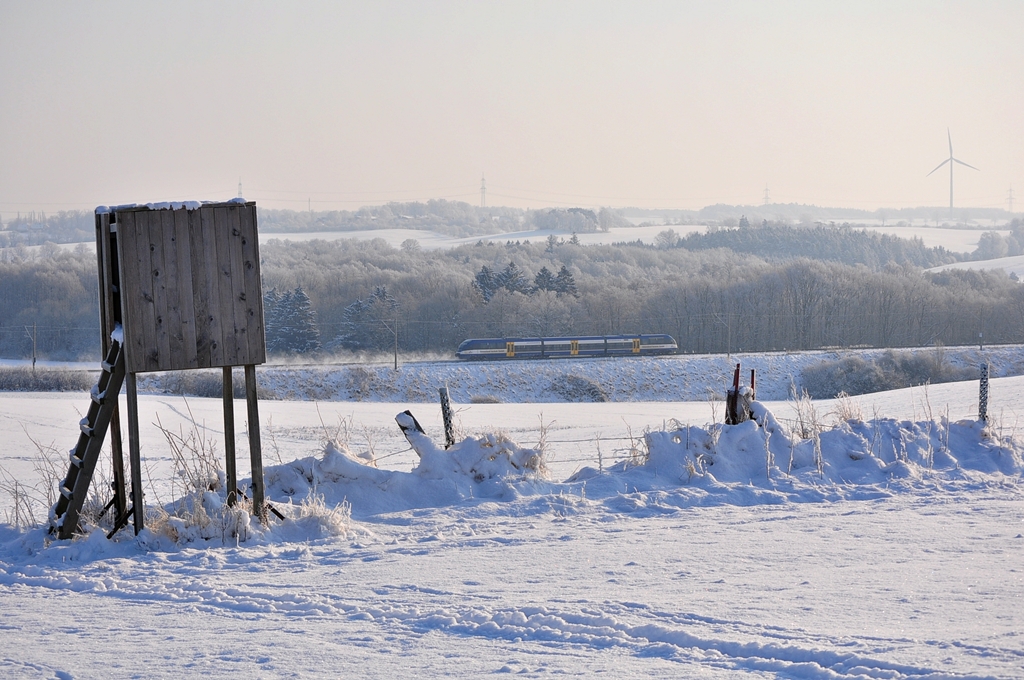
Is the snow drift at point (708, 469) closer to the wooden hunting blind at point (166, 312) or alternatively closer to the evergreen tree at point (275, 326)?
the wooden hunting blind at point (166, 312)

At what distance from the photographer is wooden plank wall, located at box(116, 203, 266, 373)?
308 inches

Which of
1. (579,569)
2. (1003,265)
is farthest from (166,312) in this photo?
(1003,265)

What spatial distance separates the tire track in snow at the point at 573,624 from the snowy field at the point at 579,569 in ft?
0.06

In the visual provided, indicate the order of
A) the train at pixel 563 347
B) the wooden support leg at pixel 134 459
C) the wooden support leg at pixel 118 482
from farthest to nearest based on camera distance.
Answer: the train at pixel 563 347 → the wooden support leg at pixel 118 482 → the wooden support leg at pixel 134 459

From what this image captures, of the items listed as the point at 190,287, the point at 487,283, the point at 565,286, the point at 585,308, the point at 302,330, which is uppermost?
the point at 487,283

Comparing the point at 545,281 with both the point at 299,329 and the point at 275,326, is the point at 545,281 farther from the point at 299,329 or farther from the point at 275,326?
the point at 275,326

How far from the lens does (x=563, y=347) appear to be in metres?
46.0

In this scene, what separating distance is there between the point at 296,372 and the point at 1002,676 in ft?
114

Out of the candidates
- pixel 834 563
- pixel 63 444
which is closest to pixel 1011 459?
pixel 834 563

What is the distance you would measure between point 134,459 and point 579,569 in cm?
364

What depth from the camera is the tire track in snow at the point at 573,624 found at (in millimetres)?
4844

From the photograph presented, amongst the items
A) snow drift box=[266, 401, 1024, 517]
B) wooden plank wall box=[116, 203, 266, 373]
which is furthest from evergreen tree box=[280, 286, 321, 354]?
wooden plank wall box=[116, 203, 266, 373]

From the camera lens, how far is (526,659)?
16.7 ft

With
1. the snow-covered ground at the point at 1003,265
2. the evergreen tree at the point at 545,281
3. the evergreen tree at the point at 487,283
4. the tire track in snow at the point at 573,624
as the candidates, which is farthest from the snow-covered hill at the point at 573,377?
the snow-covered ground at the point at 1003,265
